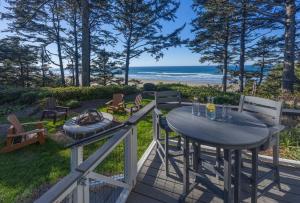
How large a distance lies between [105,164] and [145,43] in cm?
1208

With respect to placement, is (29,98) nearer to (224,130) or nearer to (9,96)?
(9,96)

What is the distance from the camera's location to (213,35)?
14.4m

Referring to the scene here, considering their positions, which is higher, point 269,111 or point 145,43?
point 145,43

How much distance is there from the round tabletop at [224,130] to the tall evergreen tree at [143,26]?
12.2 m

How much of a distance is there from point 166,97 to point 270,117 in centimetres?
152

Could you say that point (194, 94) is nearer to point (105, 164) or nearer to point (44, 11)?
point (105, 164)

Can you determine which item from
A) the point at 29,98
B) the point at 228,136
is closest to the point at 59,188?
the point at 228,136

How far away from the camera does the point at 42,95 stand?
8.77 metres

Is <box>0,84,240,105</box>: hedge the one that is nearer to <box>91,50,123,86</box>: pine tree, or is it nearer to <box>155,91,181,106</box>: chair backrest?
<box>155,91,181,106</box>: chair backrest

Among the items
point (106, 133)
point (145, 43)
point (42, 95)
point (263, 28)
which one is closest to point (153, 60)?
point (145, 43)

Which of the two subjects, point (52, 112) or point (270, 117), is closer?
point (270, 117)

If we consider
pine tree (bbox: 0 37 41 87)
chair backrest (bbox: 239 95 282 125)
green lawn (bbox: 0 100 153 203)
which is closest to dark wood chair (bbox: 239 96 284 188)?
chair backrest (bbox: 239 95 282 125)

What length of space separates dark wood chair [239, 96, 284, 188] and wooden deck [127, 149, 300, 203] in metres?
0.18

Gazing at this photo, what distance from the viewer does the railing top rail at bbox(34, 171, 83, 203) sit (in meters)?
1.00
